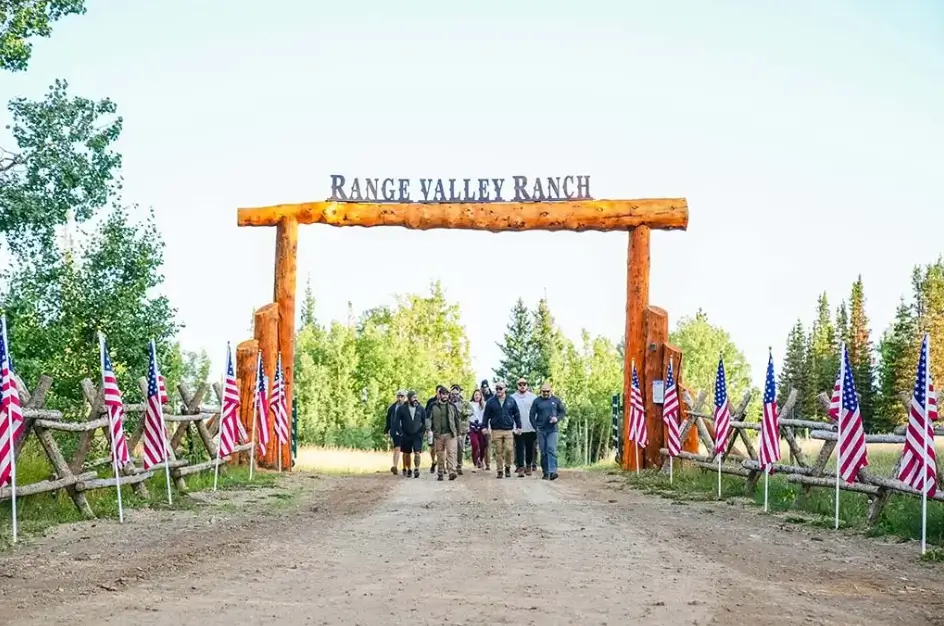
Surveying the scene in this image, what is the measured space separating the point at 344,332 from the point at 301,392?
4.41 meters

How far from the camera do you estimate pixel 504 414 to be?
2458 centimetres

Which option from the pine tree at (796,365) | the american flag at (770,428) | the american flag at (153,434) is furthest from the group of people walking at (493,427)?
the pine tree at (796,365)

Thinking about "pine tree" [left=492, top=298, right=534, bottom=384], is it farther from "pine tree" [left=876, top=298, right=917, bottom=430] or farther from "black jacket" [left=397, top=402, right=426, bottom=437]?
"black jacket" [left=397, top=402, right=426, bottom=437]

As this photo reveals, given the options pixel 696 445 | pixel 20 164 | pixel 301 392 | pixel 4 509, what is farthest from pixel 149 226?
pixel 301 392

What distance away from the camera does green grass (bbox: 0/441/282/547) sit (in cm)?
1333

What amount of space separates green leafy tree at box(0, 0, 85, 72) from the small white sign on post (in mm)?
13416

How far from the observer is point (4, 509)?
13.9 m

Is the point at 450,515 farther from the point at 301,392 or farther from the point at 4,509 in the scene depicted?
the point at 301,392

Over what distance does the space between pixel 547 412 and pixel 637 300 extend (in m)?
3.77

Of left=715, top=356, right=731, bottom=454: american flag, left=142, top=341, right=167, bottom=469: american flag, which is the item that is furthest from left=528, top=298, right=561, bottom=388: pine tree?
left=142, top=341, right=167, bottom=469: american flag

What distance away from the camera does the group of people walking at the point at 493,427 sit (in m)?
23.7

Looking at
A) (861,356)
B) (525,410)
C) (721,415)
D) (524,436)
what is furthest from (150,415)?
(861,356)

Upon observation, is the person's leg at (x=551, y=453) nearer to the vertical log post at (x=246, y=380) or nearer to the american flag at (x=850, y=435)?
the vertical log post at (x=246, y=380)

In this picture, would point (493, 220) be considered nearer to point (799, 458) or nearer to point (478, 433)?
point (478, 433)
